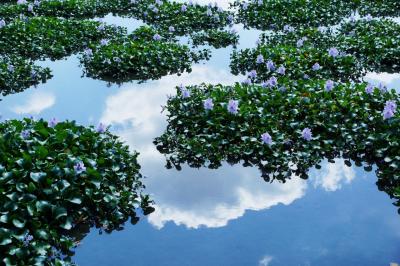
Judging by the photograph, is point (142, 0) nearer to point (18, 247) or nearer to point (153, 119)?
point (153, 119)

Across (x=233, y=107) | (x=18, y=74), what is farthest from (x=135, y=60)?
(x=233, y=107)

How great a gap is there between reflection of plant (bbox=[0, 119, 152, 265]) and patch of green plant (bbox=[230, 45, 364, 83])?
3774mm

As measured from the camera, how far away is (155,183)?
6375mm

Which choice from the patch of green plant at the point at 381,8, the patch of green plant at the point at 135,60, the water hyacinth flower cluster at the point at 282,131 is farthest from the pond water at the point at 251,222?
the patch of green plant at the point at 381,8

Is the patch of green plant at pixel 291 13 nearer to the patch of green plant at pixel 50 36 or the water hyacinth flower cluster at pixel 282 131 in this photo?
the patch of green plant at pixel 50 36

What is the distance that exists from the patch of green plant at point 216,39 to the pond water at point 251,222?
5.00 metres

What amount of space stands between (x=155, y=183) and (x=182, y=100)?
177 centimetres

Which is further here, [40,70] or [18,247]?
[40,70]

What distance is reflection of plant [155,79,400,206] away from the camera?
637 cm

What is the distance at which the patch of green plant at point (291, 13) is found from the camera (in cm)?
1277

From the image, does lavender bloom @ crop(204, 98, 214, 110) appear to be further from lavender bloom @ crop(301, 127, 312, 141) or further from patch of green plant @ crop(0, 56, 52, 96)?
patch of green plant @ crop(0, 56, 52, 96)

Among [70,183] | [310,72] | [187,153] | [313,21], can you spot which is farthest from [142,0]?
[70,183]

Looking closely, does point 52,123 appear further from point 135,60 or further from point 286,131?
point 135,60

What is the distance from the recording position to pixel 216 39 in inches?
472
